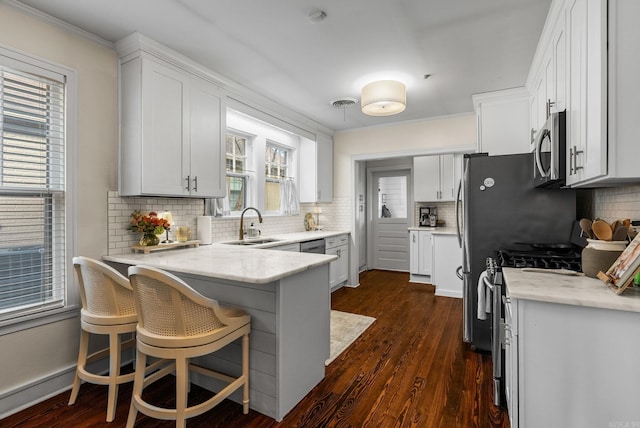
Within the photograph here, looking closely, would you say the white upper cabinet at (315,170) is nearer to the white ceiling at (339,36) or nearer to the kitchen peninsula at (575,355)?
the white ceiling at (339,36)

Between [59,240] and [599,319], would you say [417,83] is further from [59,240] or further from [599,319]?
[59,240]

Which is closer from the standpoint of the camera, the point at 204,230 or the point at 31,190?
the point at 31,190

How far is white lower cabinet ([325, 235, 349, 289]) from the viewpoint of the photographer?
447 centimetres

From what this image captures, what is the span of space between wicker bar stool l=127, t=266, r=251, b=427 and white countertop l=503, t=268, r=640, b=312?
55.9 inches

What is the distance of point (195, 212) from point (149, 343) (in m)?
1.72

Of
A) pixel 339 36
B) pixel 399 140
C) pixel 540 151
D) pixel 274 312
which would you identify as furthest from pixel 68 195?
pixel 399 140

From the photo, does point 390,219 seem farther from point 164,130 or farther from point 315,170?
point 164,130

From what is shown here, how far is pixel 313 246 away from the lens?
4031 mm

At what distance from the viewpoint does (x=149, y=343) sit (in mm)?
1574

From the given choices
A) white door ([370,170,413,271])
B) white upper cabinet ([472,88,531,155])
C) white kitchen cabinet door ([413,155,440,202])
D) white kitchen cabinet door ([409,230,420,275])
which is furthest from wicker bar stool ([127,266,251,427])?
white door ([370,170,413,271])

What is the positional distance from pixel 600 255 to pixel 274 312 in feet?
5.39

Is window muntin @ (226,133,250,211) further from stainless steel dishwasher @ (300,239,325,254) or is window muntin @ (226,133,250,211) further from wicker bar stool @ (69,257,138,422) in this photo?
wicker bar stool @ (69,257,138,422)

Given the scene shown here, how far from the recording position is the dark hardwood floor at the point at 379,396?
180 cm

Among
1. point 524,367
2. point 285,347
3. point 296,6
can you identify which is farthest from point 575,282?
point 296,6
